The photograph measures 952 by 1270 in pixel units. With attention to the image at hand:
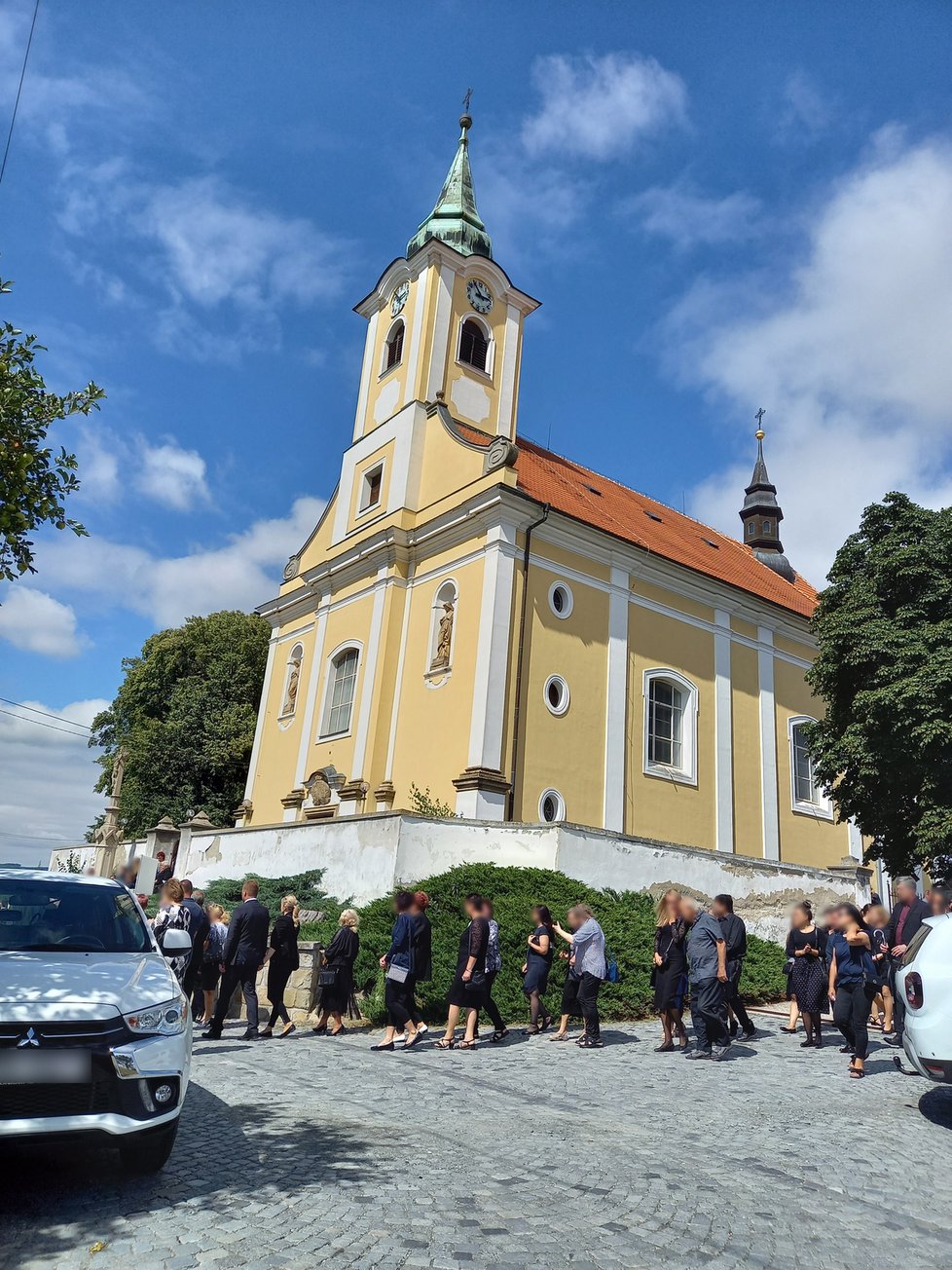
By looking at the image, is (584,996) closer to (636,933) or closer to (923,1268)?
(636,933)

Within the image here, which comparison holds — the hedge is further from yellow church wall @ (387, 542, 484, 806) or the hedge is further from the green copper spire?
the green copper spire

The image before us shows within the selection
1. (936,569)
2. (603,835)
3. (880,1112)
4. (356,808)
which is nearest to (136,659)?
(356,808)

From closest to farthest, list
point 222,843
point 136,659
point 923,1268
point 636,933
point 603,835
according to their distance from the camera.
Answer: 1. point 923,1268
2. point 636,933
3. point 603,835
4. point 222,843
5. point 136,659

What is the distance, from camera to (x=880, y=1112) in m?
7.06

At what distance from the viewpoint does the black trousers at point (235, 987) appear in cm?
970

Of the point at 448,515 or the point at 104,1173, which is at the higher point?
the point at 448,515

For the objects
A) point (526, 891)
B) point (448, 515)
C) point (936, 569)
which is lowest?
point (526, 891)

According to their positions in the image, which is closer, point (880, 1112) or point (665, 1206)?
point (665, 1206)

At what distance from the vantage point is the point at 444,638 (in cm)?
2055

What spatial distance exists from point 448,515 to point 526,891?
10280 mm

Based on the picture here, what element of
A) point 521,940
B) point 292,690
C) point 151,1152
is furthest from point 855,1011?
point 292,690

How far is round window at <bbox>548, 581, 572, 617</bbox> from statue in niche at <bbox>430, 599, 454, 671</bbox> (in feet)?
7.19

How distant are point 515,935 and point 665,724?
37.8ft

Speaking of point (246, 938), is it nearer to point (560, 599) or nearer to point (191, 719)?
point (560, 599)
